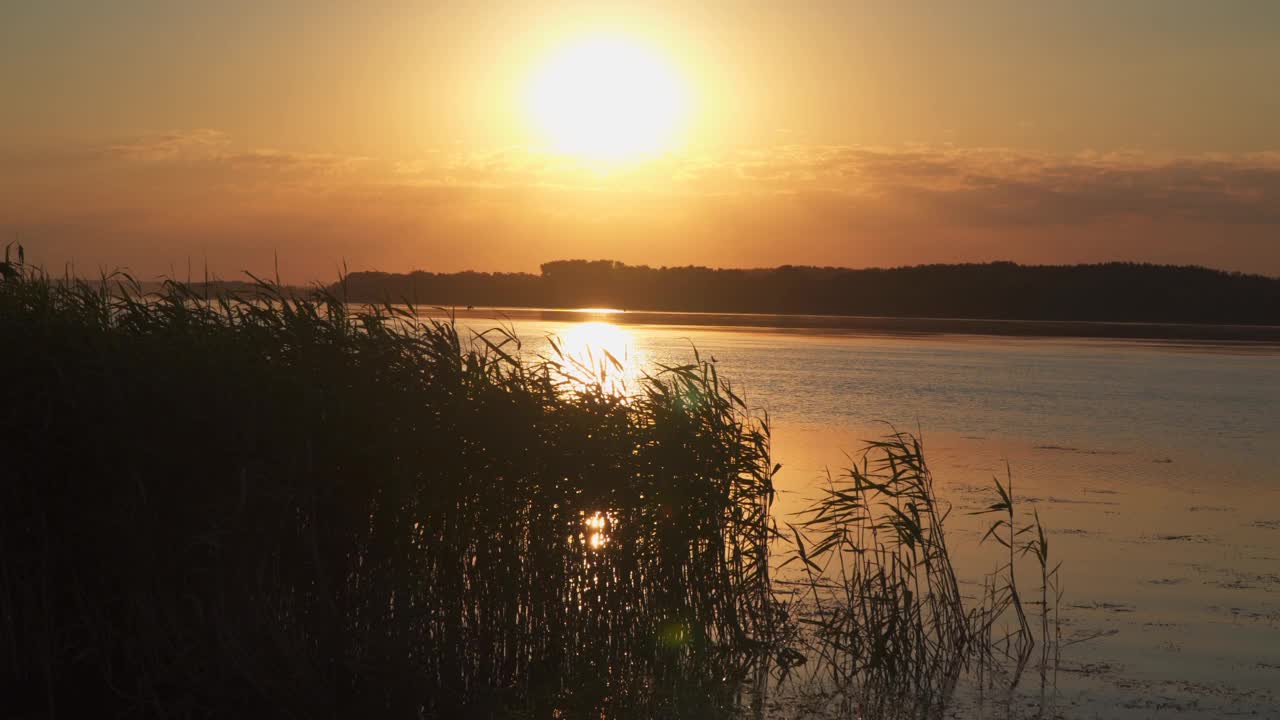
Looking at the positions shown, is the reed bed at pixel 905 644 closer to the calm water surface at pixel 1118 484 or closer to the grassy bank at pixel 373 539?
the grassy bank at pixel 373 539

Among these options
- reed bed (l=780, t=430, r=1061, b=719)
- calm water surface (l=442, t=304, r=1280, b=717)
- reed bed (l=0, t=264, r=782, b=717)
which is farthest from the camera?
calm water surface (l=442, t=304, r=1280, b=717)

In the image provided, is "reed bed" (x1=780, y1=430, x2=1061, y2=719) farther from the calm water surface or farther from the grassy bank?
the calm water surface

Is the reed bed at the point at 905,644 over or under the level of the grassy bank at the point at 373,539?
under

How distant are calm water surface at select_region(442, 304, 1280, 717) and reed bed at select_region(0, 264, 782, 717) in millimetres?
1763

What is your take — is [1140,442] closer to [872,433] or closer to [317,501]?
[872,433]

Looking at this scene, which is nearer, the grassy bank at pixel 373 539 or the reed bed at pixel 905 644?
the grassy bank at pixel 373 539

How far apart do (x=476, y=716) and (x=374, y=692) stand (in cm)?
83

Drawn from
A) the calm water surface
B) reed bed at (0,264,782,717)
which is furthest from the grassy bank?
the calm water surface

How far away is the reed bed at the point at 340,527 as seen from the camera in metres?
8.79

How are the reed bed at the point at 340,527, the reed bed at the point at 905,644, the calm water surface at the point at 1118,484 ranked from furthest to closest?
the calm water surface at the point at 1118,484
the reed bed at the point at 905,644
the reed bed at the point at 340,527

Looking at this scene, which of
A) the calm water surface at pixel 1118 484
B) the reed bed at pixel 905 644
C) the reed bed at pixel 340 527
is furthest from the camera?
the calm water surface at pixel 1118 484

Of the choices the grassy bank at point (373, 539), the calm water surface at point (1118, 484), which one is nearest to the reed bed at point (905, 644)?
the grassy bank at point (373, 539)

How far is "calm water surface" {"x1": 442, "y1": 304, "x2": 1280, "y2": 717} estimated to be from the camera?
1077cm

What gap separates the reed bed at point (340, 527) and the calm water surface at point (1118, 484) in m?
1.76
